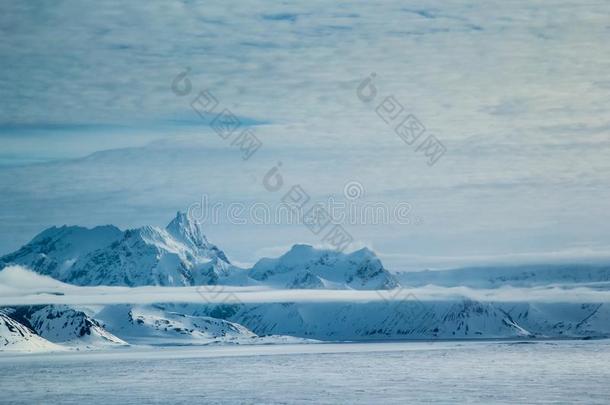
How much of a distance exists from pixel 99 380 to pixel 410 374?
2291 inches

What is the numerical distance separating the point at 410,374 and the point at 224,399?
59.0m

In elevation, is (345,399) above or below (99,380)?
above

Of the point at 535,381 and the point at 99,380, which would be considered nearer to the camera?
the point at 535,381

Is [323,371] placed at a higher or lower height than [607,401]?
lower

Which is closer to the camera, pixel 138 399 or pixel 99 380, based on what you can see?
pixel 138 399

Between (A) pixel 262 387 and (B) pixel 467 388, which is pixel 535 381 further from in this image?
(A) pixel 262 387

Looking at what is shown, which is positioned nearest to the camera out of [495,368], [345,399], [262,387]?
[345,399]

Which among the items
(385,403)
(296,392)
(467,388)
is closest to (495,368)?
(467,388)

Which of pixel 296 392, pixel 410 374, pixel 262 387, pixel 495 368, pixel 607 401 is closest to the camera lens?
pixel 607 401

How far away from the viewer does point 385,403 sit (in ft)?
387

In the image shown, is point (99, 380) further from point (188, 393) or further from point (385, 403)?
point (385, 403)

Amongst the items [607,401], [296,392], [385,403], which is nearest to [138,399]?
[296,392]

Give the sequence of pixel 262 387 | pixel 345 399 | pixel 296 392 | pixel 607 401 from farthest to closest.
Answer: pixel 262 387 → pixel 296 392 → pixel 345 399 → pixel 607 401

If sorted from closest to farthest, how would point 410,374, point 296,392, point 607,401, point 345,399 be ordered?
point 607,401 < point 345,399 < point 296,392 < point 410,374
